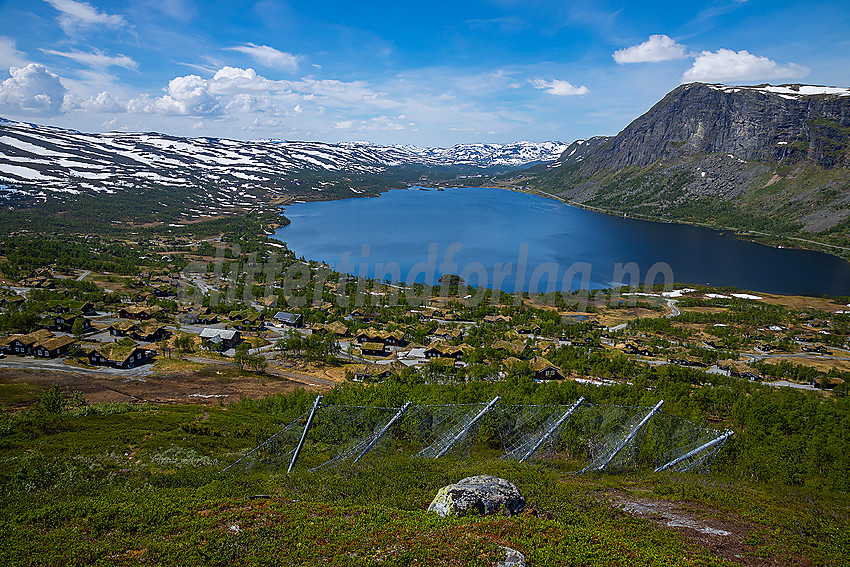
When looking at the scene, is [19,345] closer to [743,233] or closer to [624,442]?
[624,442]

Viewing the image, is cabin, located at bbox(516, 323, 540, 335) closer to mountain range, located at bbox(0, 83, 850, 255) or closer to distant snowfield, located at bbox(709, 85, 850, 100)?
mountain range, located at bbox(0, 83, 850, 255)

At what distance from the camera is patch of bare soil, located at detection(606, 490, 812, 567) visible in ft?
20.8

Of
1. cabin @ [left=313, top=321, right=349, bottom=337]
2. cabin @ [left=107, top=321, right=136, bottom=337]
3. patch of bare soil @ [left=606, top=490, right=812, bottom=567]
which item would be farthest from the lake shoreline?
cabin @ [left=107, top=321, right=136, bottom=337]

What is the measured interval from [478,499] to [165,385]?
63.7ft

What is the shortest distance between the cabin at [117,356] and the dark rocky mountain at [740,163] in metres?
101

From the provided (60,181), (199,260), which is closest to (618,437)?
(199,260)

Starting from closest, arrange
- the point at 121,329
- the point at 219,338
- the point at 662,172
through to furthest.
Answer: the point at 219,338, the point at 121,329, the point at 662,172

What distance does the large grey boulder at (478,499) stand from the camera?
723 cm

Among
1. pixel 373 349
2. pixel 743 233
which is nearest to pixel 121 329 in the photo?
pixel 373 349

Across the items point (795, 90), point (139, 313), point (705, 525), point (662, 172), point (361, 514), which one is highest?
point (795, 90)

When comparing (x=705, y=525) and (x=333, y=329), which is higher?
(x=705, y=525)

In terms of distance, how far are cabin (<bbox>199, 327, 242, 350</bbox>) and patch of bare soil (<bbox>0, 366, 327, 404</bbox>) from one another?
4.68 metres

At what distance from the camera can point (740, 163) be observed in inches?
4407

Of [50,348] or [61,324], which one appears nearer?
[50,348]
